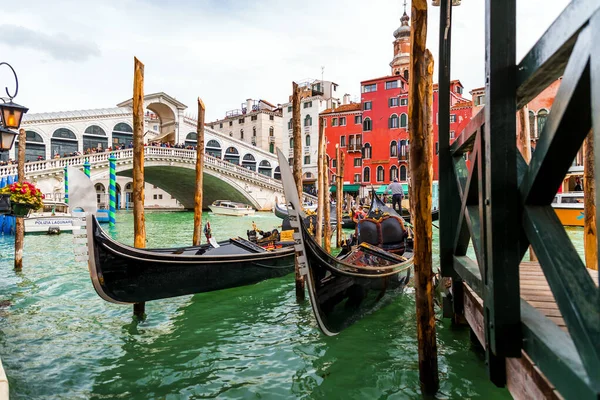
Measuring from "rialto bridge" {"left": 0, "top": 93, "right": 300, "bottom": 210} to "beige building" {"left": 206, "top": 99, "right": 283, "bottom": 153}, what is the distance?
7.65 feet

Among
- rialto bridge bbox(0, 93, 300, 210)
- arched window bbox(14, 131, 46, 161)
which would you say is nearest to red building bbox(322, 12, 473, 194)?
rialto bridge bbox(0, 93, 300, 210)

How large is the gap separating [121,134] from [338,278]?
23383mm

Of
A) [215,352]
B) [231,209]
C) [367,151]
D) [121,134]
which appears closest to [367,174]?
[367,151]

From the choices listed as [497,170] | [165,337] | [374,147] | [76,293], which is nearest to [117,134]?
[374,147]

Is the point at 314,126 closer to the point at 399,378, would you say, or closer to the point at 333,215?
the point at 333,215

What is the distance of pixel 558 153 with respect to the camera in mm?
823

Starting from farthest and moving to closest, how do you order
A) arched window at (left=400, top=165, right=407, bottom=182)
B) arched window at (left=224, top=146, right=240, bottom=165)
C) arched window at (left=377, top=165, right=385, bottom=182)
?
1. arched window at (left=224, top=146, right=240, bottom=165)
2. arched window at (left=377, top=165, right=385, bottom=182)
3. arched window at (left=400, top=165, right=407, bottom=182)

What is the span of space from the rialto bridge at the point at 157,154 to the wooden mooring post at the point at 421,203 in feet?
47.1

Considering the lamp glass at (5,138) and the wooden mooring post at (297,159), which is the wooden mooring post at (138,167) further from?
the wooden mooring post at (297,159)

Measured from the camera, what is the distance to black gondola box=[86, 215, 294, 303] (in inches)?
125

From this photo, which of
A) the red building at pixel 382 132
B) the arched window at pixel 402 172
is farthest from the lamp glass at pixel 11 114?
the arched window at pixel 402 172

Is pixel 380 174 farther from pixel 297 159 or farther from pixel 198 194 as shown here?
pixel 297 159

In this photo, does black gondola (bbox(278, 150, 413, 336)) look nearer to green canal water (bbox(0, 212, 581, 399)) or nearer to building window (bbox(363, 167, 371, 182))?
green canal water (bbox(0, 212, 581, 399))

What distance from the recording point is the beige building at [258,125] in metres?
28.9
